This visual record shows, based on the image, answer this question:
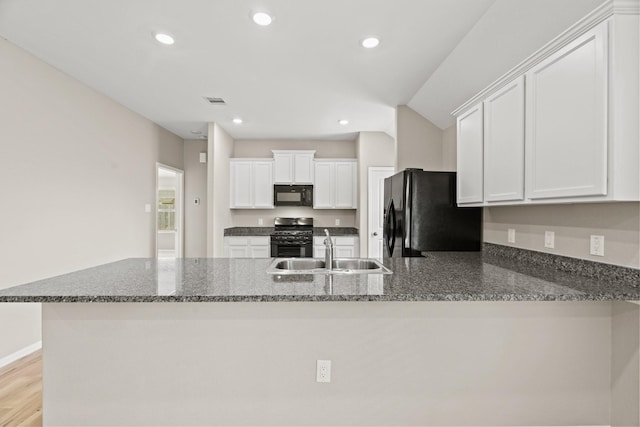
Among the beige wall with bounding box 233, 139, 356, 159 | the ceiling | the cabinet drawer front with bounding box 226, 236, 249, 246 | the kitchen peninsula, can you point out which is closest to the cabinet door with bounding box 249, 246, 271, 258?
the cabinet drawer front with bounding box 226, 236, 249, 246

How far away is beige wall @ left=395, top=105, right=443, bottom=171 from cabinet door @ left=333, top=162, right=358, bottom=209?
181 cm

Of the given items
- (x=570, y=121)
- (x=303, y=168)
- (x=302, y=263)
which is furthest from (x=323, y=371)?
(x=303, y=168)

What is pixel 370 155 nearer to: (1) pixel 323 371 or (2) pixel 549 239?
(2) pixel 549 239

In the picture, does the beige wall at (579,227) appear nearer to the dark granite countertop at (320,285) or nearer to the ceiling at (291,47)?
the dark granite countertop at (320,285)

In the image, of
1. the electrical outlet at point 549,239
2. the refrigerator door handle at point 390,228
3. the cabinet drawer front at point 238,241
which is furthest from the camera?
the cabinet drawer front at point 238,241

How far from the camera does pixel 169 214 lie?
7672mm

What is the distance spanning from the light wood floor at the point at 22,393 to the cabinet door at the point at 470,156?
10.3 feet

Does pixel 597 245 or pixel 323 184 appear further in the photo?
pixel 323 184

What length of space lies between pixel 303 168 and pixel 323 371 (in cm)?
460

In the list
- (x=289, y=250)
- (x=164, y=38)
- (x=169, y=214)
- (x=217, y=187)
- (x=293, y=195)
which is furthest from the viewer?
(x=169, y=214)

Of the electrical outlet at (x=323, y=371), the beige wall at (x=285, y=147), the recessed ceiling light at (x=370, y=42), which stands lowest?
the electrical outlet at (x=323, y=371)

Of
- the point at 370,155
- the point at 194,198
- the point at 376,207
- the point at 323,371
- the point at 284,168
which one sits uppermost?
the point at 370,155

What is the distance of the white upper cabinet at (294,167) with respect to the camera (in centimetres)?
604

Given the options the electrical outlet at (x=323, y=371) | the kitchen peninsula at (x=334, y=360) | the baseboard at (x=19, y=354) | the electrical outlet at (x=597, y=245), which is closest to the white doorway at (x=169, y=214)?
the baseboard at (x=19, y=354)
